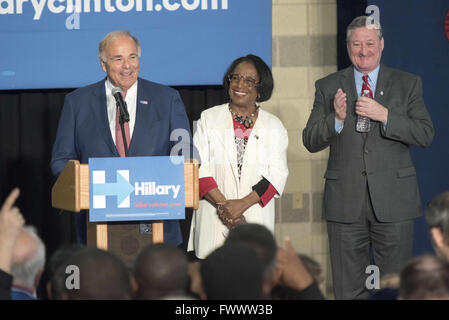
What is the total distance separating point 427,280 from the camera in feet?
7.56

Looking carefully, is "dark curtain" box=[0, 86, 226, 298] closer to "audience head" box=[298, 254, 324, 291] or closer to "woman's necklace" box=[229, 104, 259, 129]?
"woman's necklace" box=[229, 104, 259, 129]

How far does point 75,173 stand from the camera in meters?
3.31

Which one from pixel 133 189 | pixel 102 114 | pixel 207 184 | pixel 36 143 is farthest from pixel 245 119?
Answer: pixel 36 143

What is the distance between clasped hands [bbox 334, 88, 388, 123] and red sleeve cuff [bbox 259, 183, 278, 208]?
68 cm

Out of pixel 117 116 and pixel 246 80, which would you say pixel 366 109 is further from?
pixel 117 116

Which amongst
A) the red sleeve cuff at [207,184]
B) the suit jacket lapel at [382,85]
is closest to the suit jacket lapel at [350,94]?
the suit jacket lapel at [382,85]

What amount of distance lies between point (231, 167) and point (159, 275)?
2.21m

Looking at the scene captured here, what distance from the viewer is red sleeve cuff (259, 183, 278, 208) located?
4.48m

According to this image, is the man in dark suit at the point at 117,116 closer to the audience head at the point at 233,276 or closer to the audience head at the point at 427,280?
the audience head at the point at 233,276

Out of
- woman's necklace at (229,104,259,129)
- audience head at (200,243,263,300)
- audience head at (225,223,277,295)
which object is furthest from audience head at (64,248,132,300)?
woman's necklace at (229,104,259,129)

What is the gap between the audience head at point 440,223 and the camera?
9.65ft

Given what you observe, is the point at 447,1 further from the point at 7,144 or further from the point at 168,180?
the point at 7,144

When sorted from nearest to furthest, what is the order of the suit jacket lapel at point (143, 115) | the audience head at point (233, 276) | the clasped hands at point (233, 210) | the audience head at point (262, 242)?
1. the audience head at point (233, 276)
2. the audience head at point (262, 242)
3. the suit jacket lapel at point (143, 115)
4. the clasped hands at point (233, 210)

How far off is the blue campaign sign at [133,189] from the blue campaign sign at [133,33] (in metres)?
2.20
